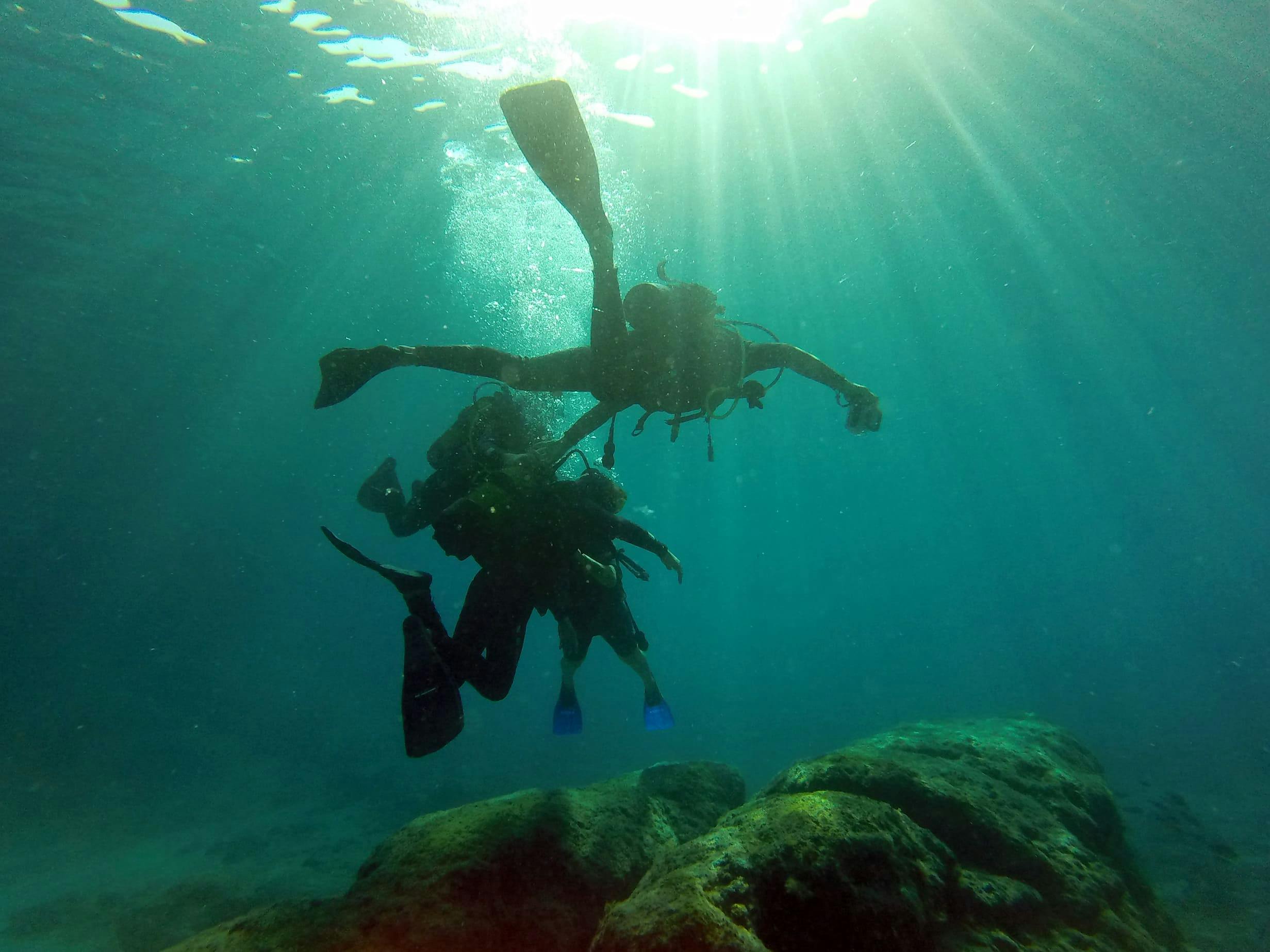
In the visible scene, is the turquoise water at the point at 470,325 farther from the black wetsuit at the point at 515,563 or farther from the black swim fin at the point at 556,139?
the black swim fin at the point at 556,139

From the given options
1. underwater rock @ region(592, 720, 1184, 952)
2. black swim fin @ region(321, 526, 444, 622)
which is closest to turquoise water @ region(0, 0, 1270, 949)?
underwater rock @ region(592, 720, 1184, 952)

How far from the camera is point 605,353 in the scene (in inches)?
187

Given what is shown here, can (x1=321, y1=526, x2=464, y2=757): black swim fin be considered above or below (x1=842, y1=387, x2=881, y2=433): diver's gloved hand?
below

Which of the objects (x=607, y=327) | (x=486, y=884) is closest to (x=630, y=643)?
(x=486, y=884)

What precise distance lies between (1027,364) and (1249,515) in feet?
141

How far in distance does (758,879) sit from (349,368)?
417cm

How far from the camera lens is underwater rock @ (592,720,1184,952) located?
2.26m

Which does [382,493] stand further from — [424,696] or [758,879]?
[758,879]

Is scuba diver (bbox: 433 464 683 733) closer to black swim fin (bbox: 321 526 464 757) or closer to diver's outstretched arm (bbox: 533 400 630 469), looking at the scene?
black swim fin (bbox: 321 526 464 757)

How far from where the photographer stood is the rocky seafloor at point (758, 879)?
2340 millimetres

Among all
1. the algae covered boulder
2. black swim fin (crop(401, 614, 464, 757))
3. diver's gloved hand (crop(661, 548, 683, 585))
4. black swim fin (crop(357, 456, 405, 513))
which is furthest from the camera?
black swim fin (crop(357, 456, 405, 513))

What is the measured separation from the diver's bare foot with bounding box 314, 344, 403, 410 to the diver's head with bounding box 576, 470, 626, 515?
1788mm

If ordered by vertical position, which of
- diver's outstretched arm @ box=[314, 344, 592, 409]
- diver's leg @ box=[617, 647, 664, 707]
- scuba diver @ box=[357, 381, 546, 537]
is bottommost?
diver's leg @ box=[617, 647, 664, 707]

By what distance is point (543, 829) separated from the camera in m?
3.35
